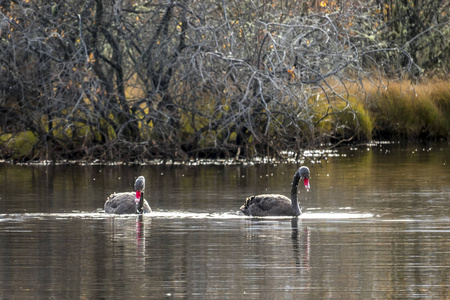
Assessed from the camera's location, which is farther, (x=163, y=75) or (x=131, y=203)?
(x=163, y=75)

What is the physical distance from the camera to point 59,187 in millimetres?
19766

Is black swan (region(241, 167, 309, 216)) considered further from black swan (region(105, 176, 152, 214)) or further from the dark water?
black swan (region(105, 176, 152, 214))

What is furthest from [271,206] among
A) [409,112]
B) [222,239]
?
[409,112]

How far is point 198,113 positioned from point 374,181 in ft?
17.4

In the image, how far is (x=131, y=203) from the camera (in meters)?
16.0

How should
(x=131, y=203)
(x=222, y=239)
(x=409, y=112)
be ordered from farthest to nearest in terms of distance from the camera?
(x=409, y=112), (x=131, y=203), (x=222, y=239)

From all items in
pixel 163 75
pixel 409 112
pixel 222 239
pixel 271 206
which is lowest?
pixel 222 239

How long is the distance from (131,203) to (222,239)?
354cm

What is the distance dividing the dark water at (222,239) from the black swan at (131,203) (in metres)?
0.23

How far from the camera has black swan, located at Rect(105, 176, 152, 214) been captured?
15.7 m

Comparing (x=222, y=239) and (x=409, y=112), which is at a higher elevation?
(x=409, y=112)

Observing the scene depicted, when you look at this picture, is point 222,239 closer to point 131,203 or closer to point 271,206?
point 271,206

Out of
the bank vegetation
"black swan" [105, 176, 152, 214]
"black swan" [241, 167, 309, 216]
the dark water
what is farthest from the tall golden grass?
"black swan" [105, 176, 152, 214]

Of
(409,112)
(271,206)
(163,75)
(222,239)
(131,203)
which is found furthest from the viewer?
(409,112)
